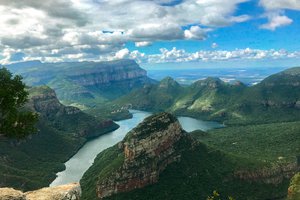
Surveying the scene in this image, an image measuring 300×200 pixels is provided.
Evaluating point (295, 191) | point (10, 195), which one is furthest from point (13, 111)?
point (295, 191)

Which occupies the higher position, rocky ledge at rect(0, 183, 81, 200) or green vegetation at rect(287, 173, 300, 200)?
rocky ledge at rect(0, 183, 81, 200)

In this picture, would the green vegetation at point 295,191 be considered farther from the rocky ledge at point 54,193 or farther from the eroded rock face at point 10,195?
the eroded rock face at point 10,195

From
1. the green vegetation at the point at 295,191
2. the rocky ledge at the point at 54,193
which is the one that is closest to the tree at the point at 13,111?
the rocky ledge at the point at 54,193

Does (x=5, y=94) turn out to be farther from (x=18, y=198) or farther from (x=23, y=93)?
(x=18, y=198)

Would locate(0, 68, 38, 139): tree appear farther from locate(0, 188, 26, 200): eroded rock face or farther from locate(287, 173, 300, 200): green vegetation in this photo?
locate(287, 173, 300, 200): green vegetation

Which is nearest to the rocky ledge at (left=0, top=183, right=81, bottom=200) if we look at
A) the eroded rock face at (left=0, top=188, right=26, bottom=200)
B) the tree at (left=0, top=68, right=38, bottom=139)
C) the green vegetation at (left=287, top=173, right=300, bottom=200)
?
the eroded rock face at (left=0, top=188, right=26, bottom=200)

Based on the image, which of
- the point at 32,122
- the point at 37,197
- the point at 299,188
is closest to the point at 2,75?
the point at 32,122

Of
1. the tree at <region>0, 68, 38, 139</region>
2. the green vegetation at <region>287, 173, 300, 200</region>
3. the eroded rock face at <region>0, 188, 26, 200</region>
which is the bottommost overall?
the green vegetation at <region>287, 173, 300, 200</region>

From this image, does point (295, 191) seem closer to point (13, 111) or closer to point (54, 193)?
point (13, 111)
